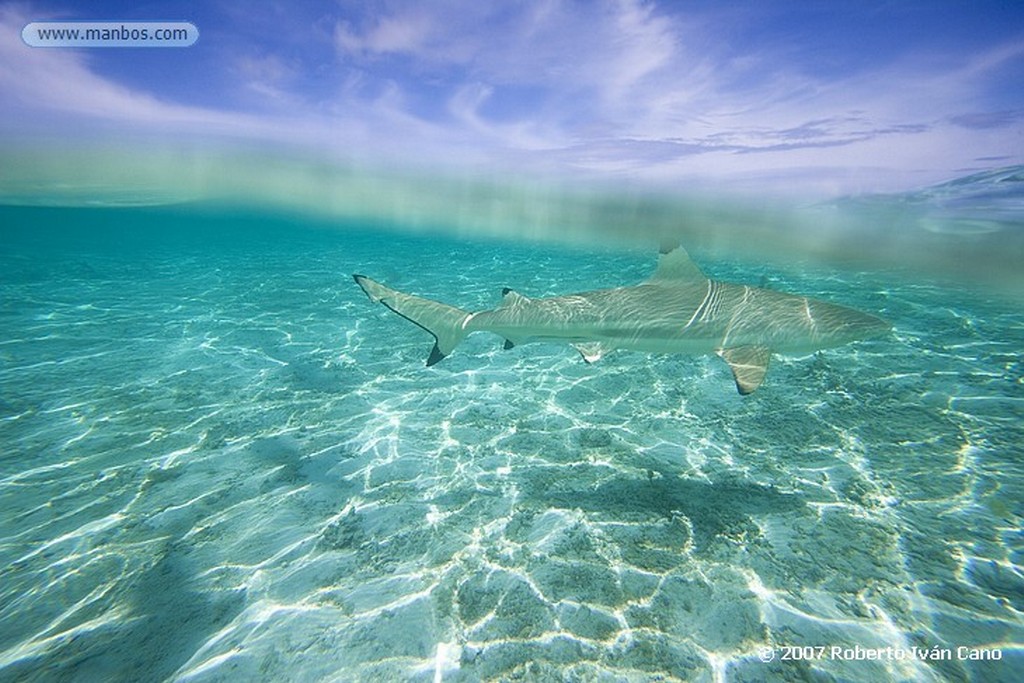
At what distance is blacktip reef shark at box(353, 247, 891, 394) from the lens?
205 inches

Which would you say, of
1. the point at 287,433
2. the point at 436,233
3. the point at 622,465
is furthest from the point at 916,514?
the point at 436,233

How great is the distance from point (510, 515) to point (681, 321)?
3.29m

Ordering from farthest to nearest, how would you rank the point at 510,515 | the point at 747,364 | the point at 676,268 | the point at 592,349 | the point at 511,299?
the point at 676,268 → the point at 511,299 → the point at 592,349 → the point at 510,515 → the point at 747,364

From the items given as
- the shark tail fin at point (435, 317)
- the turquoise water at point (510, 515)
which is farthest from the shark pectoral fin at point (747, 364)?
the shark tail fin at point (435, 317)

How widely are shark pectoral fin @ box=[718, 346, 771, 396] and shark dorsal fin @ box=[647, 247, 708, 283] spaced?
110 cm

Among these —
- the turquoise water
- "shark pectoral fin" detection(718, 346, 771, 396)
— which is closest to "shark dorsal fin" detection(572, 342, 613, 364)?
"shark pectoral fin" detection(718, 346, 771, 396)

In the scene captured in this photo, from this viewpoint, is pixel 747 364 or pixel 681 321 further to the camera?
pixel 681 321

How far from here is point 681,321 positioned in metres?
5.32

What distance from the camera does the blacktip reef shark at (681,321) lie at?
5.21 meters

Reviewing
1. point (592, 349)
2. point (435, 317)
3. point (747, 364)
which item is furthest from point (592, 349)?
point (435, 317)

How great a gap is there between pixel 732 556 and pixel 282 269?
27.0 meters

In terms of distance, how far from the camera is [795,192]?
36.4m

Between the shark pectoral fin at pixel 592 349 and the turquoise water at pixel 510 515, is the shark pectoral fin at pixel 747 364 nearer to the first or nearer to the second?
the shark pectoral fin at pixel 592 349

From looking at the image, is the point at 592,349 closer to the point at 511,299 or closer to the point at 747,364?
the point at 511,299
